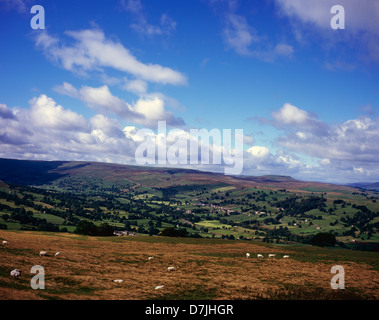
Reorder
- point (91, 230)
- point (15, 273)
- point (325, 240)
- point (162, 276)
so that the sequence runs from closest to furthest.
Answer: point (15, 273) → point (162, 276) → point (91, 230) → point (325, 240)

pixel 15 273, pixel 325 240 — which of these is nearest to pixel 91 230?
pixel 15 273

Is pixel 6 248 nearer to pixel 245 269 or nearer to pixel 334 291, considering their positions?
pixel 245 269

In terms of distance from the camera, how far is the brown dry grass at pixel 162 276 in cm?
2302

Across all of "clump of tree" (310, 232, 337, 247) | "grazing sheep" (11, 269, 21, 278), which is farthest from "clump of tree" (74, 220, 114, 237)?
"clump of tree" (310, 232, 337, 247)

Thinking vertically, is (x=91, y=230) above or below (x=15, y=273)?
below

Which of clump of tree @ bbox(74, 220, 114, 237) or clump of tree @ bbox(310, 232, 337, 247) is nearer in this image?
clump of tree @ bbox(74, 220, 114, 237)

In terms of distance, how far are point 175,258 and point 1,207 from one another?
180m

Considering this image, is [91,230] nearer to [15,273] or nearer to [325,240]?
[15,273]

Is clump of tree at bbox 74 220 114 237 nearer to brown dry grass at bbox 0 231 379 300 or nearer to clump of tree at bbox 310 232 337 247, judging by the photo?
brown dry grass at bbox 0 231 379 300

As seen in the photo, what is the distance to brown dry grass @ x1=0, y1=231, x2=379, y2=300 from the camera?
23.0 meters

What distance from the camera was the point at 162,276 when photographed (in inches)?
1217

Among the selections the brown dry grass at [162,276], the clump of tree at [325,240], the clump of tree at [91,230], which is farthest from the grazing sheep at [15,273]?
the clump of tree at [325,240]

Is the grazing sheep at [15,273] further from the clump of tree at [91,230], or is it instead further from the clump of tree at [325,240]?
the clump of tree at [325,240]
